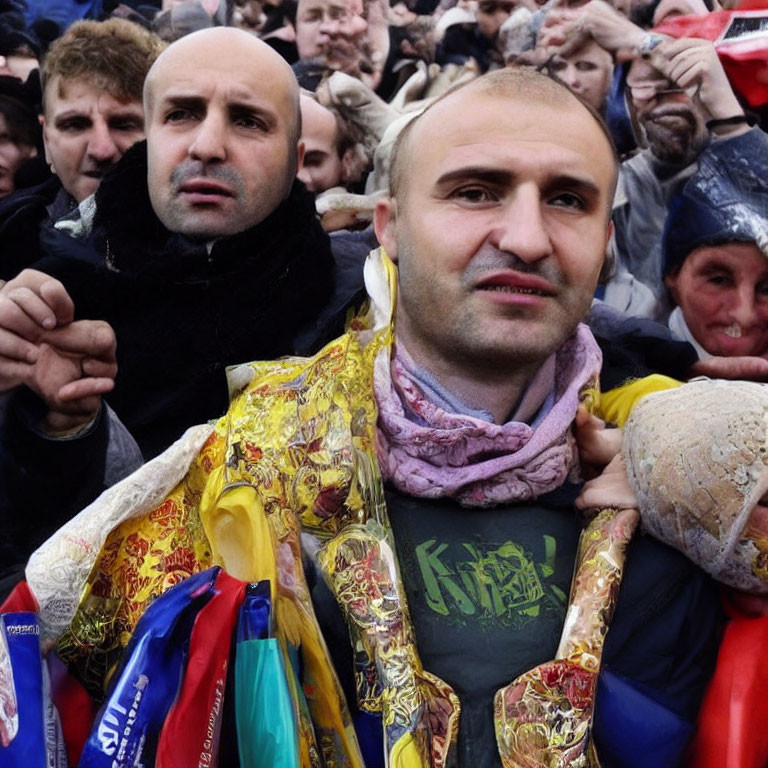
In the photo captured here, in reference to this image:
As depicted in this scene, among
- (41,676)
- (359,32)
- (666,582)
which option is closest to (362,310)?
(666,582)

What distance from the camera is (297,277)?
2.46m

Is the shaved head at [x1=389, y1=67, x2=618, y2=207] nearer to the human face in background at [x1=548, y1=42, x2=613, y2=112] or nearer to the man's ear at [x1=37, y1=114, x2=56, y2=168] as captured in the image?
the human face in background at [x1=548, y1=42, x2=613, y2=112]

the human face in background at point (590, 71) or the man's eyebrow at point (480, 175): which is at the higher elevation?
the man's eyebrow at point (480, 175)

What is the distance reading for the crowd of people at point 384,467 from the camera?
62.2 inches

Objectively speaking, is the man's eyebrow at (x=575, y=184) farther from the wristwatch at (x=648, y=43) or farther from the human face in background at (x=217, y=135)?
the wristwatch at (x=648, y=43)

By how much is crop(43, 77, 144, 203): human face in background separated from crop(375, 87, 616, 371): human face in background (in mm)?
1301

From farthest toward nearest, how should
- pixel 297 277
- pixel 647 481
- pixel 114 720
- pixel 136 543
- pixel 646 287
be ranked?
pixel 646 287 < pixel 297 277 < pixel 136 543 < pixel 647 481 < pixel 114 720

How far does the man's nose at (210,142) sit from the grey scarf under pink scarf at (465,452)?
0.82 metres

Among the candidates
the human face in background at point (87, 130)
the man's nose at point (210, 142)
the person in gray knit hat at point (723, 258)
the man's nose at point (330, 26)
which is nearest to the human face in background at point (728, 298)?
the person in gray knit hat at point (723, 258)

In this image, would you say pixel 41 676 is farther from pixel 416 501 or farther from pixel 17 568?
pixel 416 501

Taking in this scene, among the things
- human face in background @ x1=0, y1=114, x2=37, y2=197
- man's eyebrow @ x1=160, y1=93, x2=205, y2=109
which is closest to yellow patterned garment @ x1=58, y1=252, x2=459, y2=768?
man's eyebrow @ x1=160, y1=93, x2=205, y2=109

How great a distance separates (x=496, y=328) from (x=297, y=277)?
765mm

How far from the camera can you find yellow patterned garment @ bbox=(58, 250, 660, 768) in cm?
160

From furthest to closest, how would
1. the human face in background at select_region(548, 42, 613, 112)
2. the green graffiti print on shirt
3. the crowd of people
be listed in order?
the human face in background at select_region(548, 42, 613, 112)
the green graffiti print on shirt
the crowd of people
